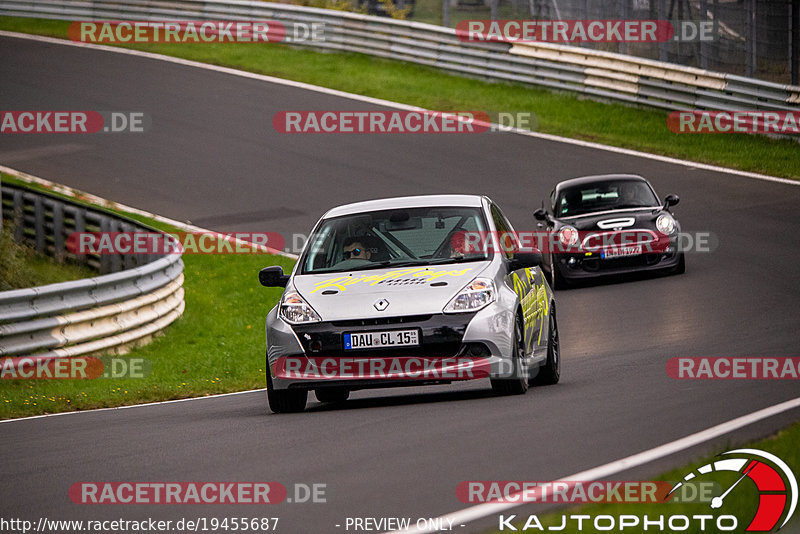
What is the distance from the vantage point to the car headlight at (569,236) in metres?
18.3

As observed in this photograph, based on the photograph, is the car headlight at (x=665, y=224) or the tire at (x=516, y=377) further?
the car headlight at (x=665, y=224)

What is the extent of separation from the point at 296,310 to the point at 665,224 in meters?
9.33

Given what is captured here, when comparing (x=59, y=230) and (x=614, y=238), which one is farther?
(x=59, y=230)

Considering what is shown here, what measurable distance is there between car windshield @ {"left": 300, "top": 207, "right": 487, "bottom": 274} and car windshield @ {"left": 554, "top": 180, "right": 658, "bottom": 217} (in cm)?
856

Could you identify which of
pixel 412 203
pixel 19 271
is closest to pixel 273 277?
pixel 412 203

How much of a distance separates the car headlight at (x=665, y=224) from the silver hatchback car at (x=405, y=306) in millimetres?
7587

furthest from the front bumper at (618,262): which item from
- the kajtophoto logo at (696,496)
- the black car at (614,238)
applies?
the kajtophoto logo at (696,496)

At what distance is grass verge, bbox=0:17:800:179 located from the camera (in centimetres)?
2656

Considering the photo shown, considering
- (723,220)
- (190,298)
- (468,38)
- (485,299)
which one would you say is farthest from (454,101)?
(485,299)

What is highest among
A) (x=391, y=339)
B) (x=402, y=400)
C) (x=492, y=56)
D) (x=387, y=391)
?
(x=391, y=339)

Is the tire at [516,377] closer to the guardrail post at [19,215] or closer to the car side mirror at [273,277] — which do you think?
the car side mirror at [273,277]

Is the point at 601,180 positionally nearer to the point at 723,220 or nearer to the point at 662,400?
the point at 723,220

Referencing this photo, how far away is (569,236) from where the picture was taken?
18344mm

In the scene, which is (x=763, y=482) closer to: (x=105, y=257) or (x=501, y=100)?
(x=105, y=257)
